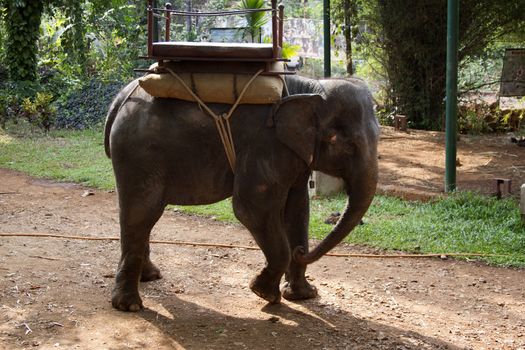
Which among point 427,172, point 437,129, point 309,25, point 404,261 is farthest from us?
point 309,25

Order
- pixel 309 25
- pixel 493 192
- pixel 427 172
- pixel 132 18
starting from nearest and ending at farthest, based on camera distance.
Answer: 1. pixel 493 192
2. pixel 427 172
3. pixel 132 18
4. pixel 309 25

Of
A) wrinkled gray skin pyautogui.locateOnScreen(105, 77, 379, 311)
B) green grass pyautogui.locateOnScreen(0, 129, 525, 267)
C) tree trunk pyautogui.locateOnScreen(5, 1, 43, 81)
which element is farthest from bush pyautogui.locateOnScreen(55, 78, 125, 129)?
wrinkled gray skin pyautogui.locateOnScreen(105, 77, 379, 311)

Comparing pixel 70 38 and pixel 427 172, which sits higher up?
pixel 70 38

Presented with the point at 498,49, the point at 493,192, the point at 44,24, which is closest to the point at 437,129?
the point at 498,49

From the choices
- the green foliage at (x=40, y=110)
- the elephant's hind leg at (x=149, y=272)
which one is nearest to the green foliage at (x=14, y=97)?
the green foliage at (x=40, y=110)

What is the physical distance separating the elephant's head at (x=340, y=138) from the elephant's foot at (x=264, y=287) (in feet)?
1.22

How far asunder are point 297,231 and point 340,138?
91cm

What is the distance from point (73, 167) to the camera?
11.3 m

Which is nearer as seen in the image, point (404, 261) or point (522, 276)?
point (522, 276)

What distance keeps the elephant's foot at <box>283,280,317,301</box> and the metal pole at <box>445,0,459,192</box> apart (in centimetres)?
377

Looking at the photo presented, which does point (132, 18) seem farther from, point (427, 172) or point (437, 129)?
point (427, 172)

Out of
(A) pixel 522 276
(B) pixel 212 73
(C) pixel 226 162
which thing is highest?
(B) pixel 212 73

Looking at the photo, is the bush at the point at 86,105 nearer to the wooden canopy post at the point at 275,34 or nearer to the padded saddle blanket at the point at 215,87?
the padded saddle blanket at the point at 215,87

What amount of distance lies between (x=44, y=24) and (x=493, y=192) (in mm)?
14401
